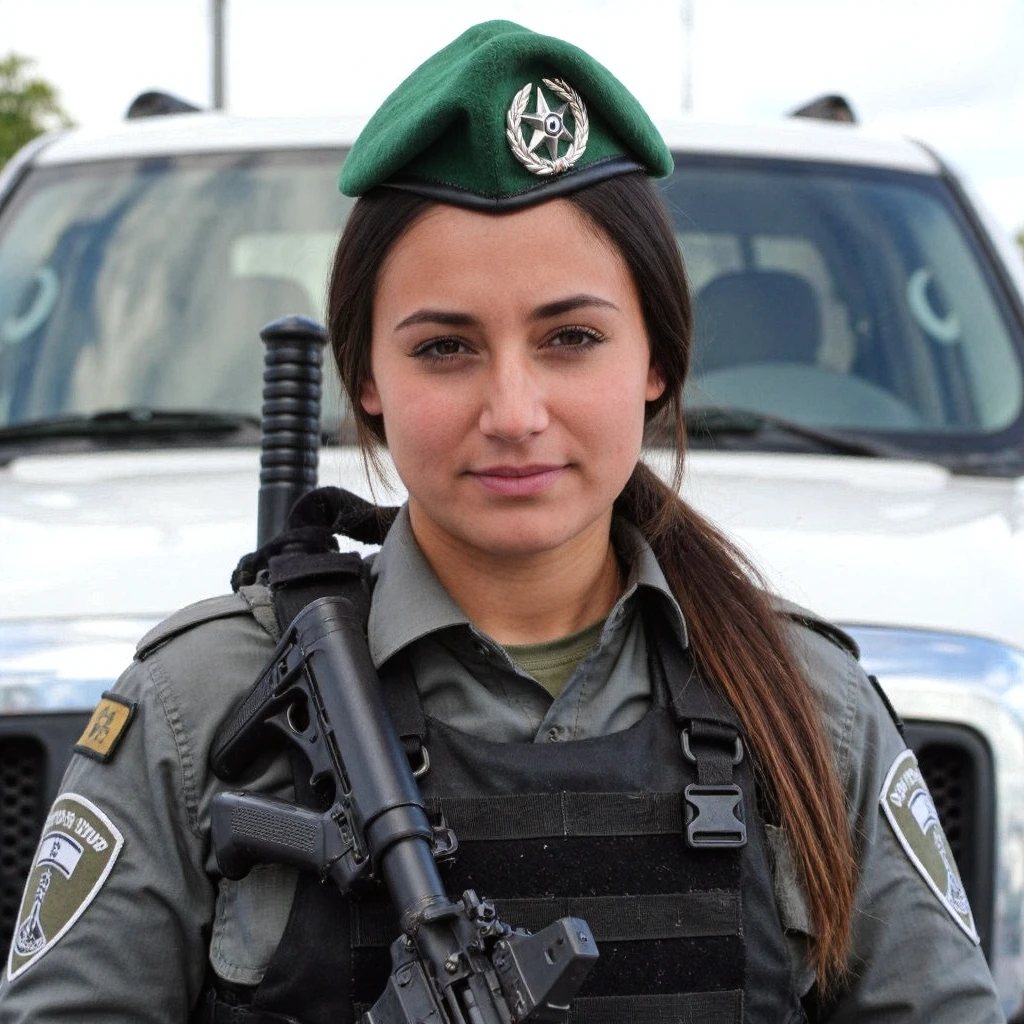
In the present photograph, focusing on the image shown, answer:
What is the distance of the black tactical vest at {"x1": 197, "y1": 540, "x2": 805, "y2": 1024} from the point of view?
75.0 inches

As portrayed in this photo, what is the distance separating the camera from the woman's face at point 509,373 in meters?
1.91

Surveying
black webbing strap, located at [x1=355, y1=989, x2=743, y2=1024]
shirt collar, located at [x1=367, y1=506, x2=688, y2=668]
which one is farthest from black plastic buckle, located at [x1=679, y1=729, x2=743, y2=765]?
black webbing strap, located at [x1=355, y1=989, x2=743, y2=1024]

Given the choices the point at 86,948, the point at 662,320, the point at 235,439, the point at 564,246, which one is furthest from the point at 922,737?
the point at 235,439

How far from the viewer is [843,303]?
3.68 metres

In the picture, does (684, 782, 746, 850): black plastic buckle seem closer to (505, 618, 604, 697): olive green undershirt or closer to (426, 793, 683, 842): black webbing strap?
(426, 793, 683, 842): black webbing strap

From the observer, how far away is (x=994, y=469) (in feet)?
11.0

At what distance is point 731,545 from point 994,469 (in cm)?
127

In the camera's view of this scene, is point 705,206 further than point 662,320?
Yes

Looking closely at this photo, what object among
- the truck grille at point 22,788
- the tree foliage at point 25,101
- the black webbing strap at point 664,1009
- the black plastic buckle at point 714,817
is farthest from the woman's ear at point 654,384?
the tree foliage at point 25,101

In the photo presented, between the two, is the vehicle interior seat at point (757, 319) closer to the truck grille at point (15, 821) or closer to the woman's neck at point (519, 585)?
the woman's neck at point (519, 585)

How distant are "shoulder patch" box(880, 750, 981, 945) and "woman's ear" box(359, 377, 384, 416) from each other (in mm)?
735

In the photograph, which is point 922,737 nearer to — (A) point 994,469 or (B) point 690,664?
(B) point 690,664

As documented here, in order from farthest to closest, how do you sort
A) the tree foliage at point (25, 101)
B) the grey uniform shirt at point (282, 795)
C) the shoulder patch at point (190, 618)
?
the tree foliage at point (25, 101) < the shoulder patch at point (190, 618) < the grey uniform shirt at point (282, 795)

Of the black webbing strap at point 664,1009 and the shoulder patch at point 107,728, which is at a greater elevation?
the shoulder patch at point 107,728
